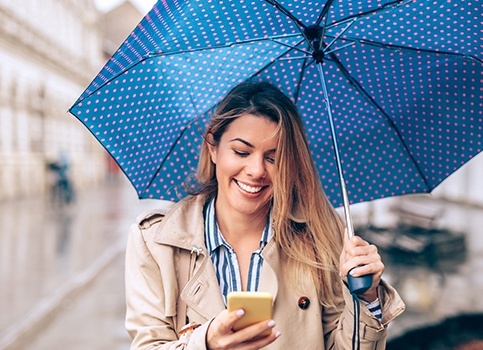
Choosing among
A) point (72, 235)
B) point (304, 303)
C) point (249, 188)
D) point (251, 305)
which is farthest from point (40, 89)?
point (251, 305)

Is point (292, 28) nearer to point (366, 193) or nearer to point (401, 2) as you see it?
point (401, 2)

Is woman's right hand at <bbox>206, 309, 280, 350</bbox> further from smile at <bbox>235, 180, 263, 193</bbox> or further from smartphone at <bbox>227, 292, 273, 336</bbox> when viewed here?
smile at <bbox>235, 180, 263, 193</bbox>

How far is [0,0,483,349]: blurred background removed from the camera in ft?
20.8

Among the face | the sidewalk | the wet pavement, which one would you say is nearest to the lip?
the face

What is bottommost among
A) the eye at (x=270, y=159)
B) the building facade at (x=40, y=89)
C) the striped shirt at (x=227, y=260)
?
the striped shirt at (x=227, y=260)

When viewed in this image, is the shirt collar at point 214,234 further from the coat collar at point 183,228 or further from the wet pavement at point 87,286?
the wet pavement at point 87,286

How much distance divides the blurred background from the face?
9.47ft

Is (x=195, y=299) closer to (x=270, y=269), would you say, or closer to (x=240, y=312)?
(x=270, y=269)

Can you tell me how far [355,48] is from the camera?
2674mm

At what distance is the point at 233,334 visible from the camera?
177cm

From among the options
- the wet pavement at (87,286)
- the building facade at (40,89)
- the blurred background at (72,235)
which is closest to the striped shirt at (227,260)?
the blurred background at (72,235)

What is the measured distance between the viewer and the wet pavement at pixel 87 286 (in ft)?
20.6

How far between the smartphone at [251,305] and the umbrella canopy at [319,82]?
998mm

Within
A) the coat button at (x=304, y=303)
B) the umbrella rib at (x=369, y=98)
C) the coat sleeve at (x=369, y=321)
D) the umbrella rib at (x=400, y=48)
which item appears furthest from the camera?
the umbrella rib at (x=369, y=98)
